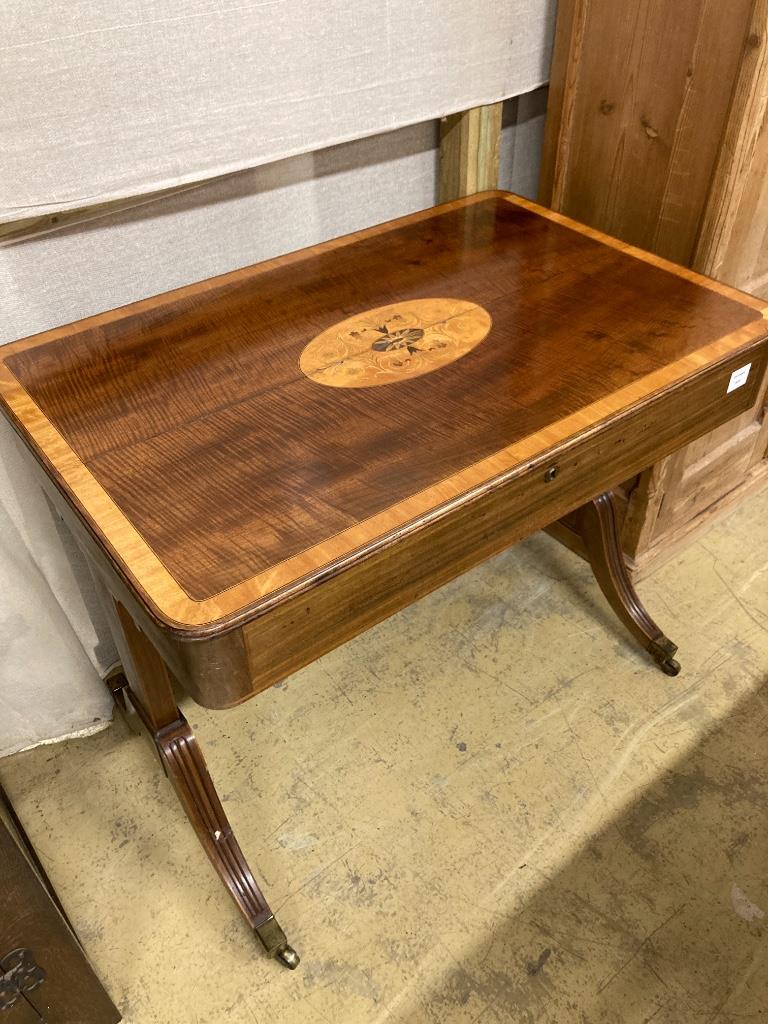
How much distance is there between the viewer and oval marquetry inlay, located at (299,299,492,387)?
0.97 metres

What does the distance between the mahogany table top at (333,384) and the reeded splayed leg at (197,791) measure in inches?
13.8

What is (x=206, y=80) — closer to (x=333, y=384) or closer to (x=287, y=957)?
(x=333, y=384)

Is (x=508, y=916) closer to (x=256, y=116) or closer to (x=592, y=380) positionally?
(x=592, y=380)

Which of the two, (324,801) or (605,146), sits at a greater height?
(605,146)

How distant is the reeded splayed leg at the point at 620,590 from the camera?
1462 millimetres

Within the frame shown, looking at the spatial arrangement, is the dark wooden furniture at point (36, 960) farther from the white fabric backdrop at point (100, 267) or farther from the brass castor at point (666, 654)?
the brass castor at point (666, 654)

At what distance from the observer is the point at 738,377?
1025 millimetres

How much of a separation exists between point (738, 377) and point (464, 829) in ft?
2.59

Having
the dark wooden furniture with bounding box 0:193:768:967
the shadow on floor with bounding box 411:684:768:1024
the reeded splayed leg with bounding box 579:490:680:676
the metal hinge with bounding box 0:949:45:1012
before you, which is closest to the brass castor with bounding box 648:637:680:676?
the reeded splayed leg with bounding box 579:490:680:676

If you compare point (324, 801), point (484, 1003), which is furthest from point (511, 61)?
point (484, 1003)

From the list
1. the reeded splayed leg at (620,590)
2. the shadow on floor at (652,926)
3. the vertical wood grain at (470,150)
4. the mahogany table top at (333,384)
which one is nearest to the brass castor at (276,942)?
the shadow on floor at (652,926)

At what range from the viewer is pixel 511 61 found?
1.33m

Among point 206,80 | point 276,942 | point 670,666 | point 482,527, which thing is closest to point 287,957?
point 276,942

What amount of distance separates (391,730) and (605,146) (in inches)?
41.2
